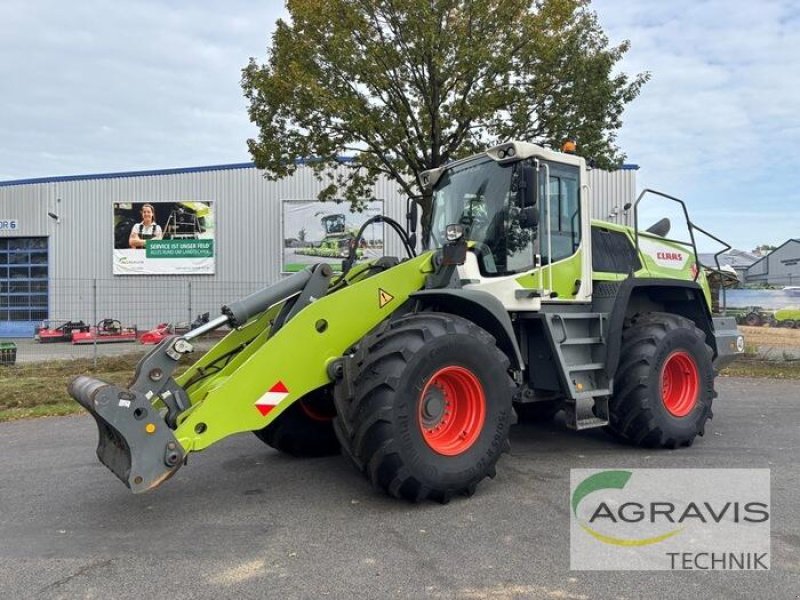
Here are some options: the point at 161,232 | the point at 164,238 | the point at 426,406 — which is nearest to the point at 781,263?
the point at 164,238

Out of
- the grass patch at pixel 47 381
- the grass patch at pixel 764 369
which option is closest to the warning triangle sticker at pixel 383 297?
the grass patch at pixel 47 381

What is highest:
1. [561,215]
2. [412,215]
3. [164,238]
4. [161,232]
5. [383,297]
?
[161,232]

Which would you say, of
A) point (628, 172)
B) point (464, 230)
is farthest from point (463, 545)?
point (628, 172)

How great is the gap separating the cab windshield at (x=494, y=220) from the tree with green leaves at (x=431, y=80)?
651 cm

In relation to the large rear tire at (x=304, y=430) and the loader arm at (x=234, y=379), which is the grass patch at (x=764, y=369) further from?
the loader arm at (x=234, y=379)

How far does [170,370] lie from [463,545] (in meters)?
2.31

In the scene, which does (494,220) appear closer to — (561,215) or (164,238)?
(561,215)

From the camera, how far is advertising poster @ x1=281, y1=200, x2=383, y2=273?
2431 cm

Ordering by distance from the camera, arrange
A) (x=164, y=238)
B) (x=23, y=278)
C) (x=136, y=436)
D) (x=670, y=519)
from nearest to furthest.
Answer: (x=136, y=436)
(x=670, y=519)
(x=164, y=238)
(x=23, y=278)

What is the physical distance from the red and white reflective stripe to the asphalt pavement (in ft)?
2.55

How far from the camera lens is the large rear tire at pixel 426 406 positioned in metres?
4.30

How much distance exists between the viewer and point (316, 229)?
24.8m

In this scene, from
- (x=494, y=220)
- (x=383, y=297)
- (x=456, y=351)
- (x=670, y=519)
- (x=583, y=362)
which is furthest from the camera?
(x=583, y=362)

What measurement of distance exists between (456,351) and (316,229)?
20.8 m
